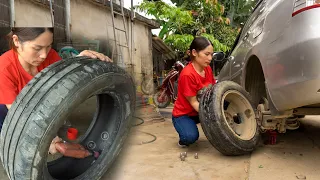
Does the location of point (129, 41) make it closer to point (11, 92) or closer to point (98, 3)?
point (98, 3)

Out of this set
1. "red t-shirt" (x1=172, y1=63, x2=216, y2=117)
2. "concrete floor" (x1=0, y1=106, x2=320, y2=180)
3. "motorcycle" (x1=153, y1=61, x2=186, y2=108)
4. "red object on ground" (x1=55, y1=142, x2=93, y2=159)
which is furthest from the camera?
"motorcycle" (x1=153, y1=61, x2=186, y2=108)

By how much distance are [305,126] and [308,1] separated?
2.41 m

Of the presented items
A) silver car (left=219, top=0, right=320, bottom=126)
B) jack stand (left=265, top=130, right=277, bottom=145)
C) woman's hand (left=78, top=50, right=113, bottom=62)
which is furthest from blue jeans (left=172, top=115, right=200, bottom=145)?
woman's hand (left=78, top=50, right=113, bottom=62)

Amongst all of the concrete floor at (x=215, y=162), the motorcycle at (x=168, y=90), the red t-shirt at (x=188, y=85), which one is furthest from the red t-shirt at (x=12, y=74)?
the motorcycle at (x=168, y=90)

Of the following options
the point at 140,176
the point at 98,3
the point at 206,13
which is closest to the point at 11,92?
the point at 98,3

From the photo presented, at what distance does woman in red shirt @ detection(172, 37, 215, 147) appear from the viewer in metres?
3.02

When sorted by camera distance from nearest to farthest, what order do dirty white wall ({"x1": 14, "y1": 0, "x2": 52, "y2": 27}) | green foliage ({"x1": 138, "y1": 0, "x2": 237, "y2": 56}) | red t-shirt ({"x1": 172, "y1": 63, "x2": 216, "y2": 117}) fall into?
1. dirty white wall ({"x1": 14, "y1": 0, "x2": 52, "y2": 27})
2. red t-shirt ({"x1": 172, "y1": 63, "x2": 216, "y2": 117})
3. green foliage ({"x1": 138, "y1": 0, "x2": 237, "y2": 56})

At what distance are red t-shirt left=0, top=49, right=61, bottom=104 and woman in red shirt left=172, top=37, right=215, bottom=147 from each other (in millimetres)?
1725

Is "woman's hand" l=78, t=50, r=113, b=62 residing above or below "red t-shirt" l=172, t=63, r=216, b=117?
above

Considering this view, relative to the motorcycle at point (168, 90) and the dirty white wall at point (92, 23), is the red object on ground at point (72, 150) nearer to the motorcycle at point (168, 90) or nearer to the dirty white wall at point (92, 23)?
the dirty white wall at point (92, 23)

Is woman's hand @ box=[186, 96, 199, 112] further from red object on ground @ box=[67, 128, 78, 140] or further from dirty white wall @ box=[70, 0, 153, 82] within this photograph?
dirty white wall @ box=[70, 0, 153, 82]

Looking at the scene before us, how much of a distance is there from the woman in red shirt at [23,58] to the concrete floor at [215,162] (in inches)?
23.4

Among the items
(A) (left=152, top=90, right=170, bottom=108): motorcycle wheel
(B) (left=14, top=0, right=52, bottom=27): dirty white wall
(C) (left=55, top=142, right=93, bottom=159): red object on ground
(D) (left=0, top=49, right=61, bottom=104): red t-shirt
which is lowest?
(A) (left=152, top=90, right=170, bottom=108): motorcycle wheel

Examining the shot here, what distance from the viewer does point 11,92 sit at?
4.51ft
